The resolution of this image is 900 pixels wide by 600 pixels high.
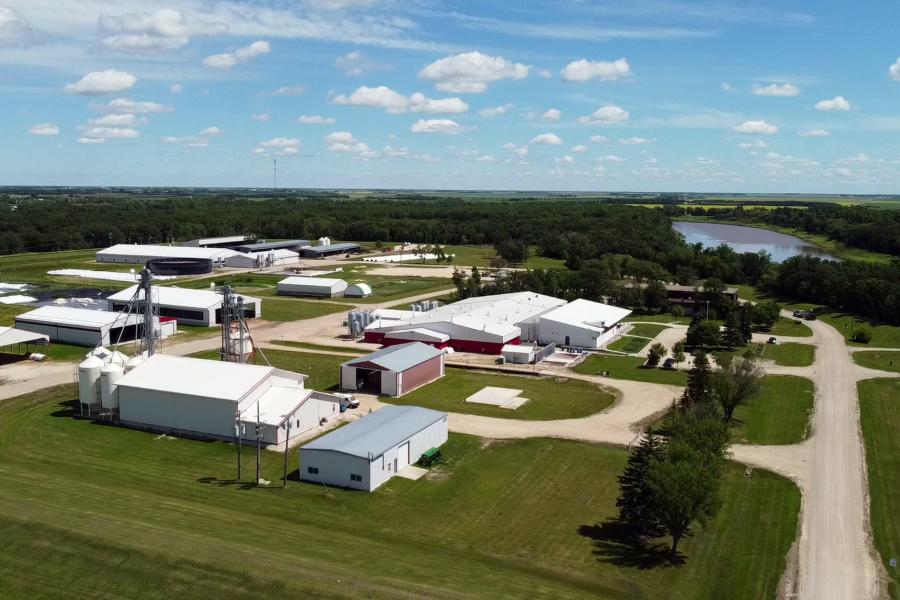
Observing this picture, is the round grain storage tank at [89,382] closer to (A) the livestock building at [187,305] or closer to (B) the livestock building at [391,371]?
(B) the livestock building at [391,371]

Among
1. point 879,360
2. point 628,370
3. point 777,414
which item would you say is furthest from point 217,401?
point 879,360

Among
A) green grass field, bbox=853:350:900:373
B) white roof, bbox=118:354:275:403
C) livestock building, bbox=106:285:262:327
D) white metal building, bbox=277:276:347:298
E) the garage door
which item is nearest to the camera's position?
the garage door

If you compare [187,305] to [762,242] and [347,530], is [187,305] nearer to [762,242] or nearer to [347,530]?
[347,530]

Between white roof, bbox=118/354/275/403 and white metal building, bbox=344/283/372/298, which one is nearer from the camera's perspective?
white roof, bbox=118/354/275/403

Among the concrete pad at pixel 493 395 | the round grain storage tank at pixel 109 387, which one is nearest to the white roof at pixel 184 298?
the round grain storage tank at pixel 109 387

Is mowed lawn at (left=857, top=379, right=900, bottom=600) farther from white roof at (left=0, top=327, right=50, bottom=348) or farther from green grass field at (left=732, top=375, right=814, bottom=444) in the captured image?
white roof at (left=0, top=327, right=50, bottom=348)

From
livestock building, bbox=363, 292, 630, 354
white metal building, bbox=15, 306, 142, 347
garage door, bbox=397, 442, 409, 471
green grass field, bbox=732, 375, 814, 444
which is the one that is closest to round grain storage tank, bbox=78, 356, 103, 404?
white metal building, bbox=15, 306, 142, 347
